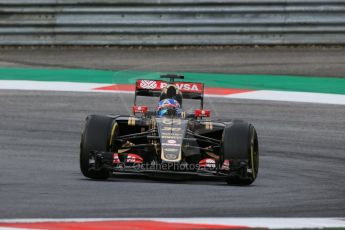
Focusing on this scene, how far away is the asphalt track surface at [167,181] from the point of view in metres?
10.6

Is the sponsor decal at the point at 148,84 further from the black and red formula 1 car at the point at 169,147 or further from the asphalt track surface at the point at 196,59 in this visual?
the asphalt track surface at the point at 196,59

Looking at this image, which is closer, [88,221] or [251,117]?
[88,221]

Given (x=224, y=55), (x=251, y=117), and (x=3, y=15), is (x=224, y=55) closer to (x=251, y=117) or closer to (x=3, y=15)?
(x=3, y=15)

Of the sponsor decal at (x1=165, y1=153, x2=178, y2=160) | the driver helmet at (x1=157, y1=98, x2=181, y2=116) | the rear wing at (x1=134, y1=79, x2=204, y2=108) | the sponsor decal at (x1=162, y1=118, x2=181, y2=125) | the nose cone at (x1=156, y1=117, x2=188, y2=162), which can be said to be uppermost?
the rear wing at (x1=134, y1=79, x2=204, y2=108)

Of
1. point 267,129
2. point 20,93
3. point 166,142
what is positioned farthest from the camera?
point 20,93

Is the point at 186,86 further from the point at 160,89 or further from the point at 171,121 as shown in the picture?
the point at 171,121

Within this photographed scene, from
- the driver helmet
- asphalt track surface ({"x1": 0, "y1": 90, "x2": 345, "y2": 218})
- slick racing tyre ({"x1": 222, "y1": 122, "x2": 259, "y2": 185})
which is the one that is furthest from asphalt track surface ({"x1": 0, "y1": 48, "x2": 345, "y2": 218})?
the driver helmet

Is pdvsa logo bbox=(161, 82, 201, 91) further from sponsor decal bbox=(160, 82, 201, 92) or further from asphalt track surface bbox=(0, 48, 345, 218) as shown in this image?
asphalt track surface bbox=(0, 48, 345, 218)

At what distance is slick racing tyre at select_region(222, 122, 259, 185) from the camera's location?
39.9ft

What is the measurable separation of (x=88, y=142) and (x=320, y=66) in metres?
10.2

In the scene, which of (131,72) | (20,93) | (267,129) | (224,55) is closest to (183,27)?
(224,55)

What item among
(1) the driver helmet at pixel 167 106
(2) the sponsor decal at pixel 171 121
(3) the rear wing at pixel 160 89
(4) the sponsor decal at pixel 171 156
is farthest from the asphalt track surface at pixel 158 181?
(3) the rear wing at pixel 160 89

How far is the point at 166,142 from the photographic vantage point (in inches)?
481

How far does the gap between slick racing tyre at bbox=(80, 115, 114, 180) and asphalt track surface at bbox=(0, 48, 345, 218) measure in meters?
0.13
